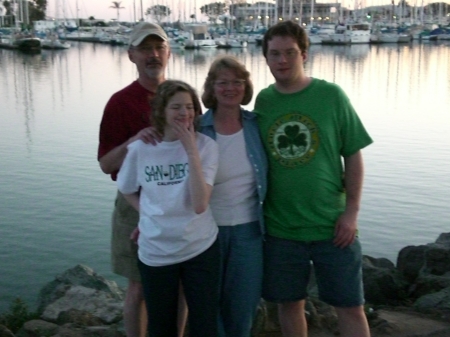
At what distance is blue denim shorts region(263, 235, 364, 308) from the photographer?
155 inches

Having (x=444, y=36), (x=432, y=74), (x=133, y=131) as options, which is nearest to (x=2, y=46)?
(x=432, y=74)

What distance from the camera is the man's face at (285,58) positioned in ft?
12.5

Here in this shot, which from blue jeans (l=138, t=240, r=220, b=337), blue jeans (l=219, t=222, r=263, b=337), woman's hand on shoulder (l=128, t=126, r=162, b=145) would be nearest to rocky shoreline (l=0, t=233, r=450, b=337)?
blue jeans (l=219, t=222, r=263, b=337)

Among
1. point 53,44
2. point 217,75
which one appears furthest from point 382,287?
point 53,44

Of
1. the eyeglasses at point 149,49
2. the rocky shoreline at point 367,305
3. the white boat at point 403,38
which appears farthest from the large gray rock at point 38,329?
the white boat at point 403,38

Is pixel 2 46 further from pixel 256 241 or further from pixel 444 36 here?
pixel 256 241

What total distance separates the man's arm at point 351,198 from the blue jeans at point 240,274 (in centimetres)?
48

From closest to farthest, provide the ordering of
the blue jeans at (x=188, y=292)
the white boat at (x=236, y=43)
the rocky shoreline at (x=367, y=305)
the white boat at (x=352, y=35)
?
the blue jeans at (x=188, y=292), the rocky shoreline at (x=367, y=305), the white boat at (x=236, y=43), the white boat at (x=352, y=35)

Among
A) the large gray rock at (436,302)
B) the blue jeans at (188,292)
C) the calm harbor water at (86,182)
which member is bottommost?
the calm harbor water at (86,182)

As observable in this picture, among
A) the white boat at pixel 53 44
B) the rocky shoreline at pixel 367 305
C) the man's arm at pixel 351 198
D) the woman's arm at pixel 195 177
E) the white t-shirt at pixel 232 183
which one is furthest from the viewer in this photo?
the white boat at pixel 53 44

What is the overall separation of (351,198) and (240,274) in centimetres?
81

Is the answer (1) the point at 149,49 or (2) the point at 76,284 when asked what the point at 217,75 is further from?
(2) the point at 76,284

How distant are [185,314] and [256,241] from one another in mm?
676

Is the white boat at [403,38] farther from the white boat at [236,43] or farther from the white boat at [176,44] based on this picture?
the white boat at [176,44]
